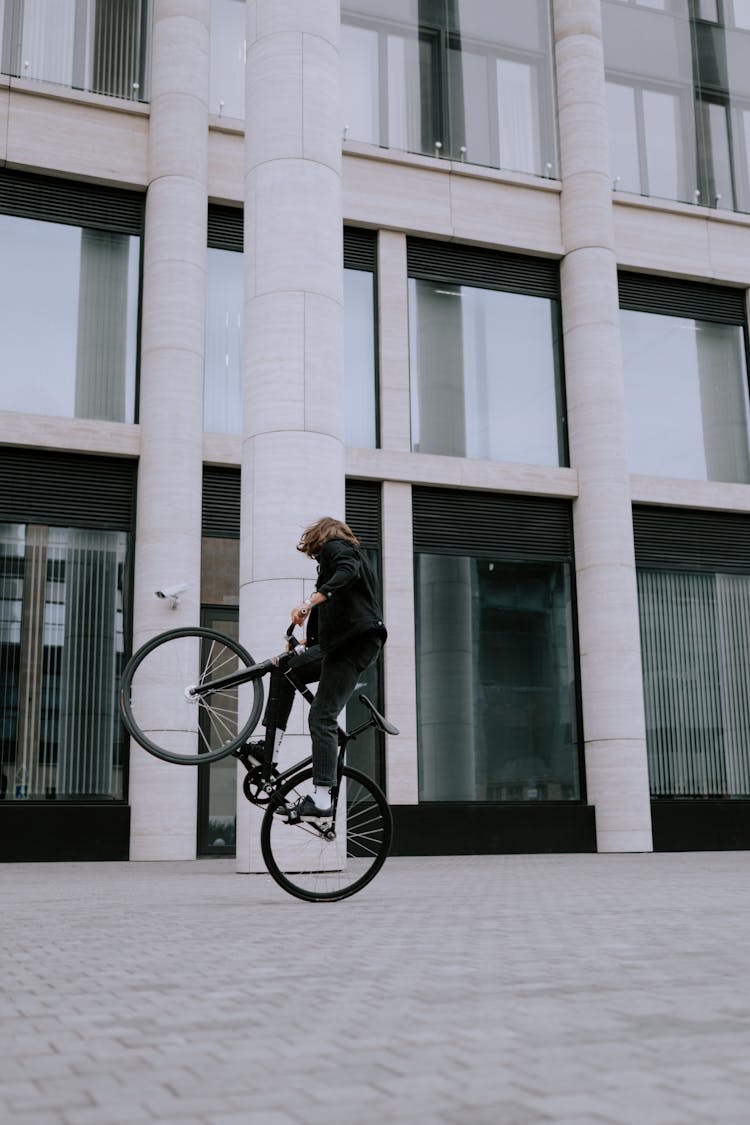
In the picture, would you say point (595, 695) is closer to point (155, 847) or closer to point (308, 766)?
point (155, 847)

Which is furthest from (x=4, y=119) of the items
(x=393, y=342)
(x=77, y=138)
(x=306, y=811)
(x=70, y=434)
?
(x=306, y=811)

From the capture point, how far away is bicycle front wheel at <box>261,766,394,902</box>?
7.33 meters

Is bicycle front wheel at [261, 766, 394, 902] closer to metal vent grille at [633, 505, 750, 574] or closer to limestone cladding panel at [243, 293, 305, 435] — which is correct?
limestone cladding panel at [243, 293, 305, 435]

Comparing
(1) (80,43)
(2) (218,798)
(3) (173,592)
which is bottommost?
(2) (218,798)

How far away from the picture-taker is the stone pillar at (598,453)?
56.2 feet

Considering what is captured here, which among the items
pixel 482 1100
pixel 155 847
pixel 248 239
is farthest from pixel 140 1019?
pixel 155 847

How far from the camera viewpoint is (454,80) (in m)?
18.6

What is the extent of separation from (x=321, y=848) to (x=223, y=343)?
34.4 feet

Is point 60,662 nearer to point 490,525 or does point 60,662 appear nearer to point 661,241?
point 490,525

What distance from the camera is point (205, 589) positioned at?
635 inches

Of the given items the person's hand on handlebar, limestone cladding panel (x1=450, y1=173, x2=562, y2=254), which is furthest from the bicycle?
limestone cladding panel (x1=450, y1=173, x2=562, y2=254)

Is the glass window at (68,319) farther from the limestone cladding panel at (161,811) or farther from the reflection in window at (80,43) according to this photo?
the limestone cladding panel at (161,811)

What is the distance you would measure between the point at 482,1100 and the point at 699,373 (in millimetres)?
18934

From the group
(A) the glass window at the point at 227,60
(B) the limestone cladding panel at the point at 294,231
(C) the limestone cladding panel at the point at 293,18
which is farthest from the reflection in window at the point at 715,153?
(B) the limestone cladding panel at the point at 294,231
